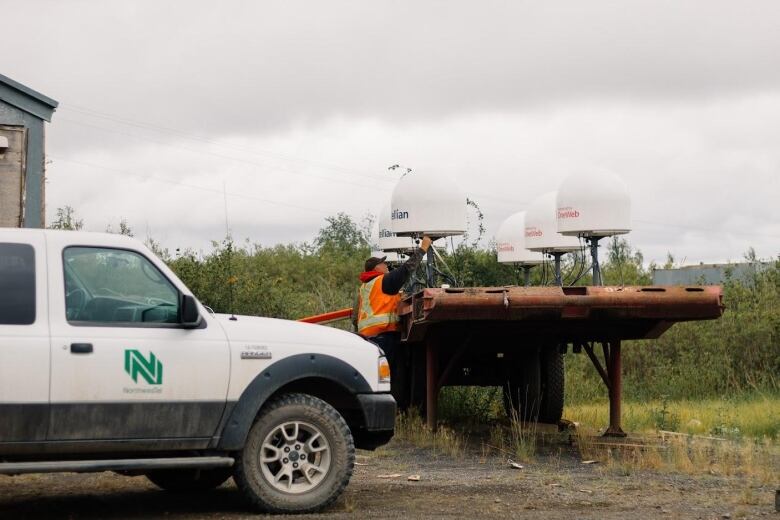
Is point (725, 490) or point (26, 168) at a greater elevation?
point (26, 168)

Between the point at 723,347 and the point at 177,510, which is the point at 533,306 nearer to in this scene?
the point at 177,510

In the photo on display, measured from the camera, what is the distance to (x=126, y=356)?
839 centimetres

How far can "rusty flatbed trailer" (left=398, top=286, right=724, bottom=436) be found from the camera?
1188 cm

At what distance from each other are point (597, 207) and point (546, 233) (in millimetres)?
5473

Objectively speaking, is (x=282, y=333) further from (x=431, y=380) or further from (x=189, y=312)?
(x=431, y=380)

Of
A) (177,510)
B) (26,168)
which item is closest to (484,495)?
(177,510)

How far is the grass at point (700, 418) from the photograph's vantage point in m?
15.8

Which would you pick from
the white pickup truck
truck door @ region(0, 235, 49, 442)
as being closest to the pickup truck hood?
the white pickup truck

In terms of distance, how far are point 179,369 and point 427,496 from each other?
2387mm

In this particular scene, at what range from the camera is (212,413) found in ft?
28.5

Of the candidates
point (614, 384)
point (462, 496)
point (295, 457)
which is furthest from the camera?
point (614, 384)

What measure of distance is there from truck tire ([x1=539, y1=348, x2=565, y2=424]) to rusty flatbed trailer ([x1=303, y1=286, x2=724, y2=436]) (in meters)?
0.01

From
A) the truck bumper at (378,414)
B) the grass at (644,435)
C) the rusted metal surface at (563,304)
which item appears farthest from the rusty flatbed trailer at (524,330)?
the truck bumper at (378,414)

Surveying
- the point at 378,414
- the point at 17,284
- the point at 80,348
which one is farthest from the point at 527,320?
the point at 17,284
